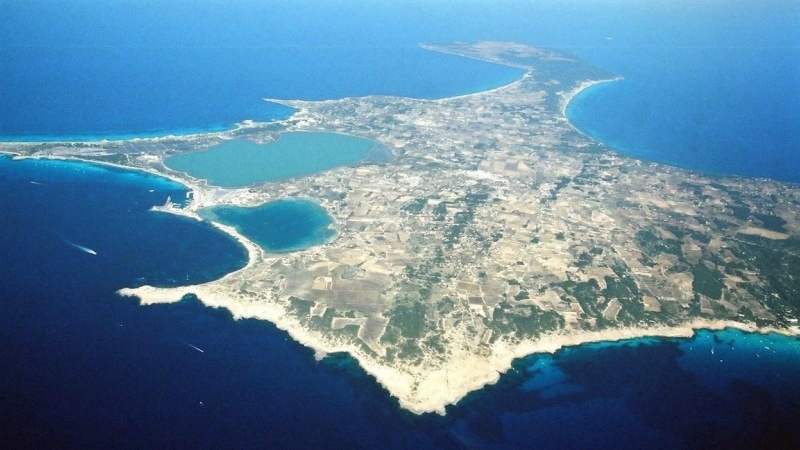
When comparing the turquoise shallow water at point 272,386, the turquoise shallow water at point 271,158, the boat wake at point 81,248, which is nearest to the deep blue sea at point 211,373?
the turquoise shallow water at point 272,386

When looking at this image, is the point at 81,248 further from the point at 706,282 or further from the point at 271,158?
the point at 706,282

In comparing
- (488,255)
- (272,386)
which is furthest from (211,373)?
(488,255)

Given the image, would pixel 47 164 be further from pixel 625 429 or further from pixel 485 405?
pixel 625 429

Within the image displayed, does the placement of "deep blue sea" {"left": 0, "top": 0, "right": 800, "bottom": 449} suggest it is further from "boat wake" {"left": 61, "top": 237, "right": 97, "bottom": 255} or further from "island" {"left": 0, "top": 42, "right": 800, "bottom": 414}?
"island" {"left": 0, "top": 42, "right": 800, "bottom": 414}

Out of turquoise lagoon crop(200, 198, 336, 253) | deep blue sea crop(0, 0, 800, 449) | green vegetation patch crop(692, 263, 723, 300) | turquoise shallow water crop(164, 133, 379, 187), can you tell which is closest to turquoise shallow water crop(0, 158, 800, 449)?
deep blue sea crop(0, 0, 800, 449)

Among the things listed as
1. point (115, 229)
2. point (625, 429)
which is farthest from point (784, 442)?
point (115, 229)
